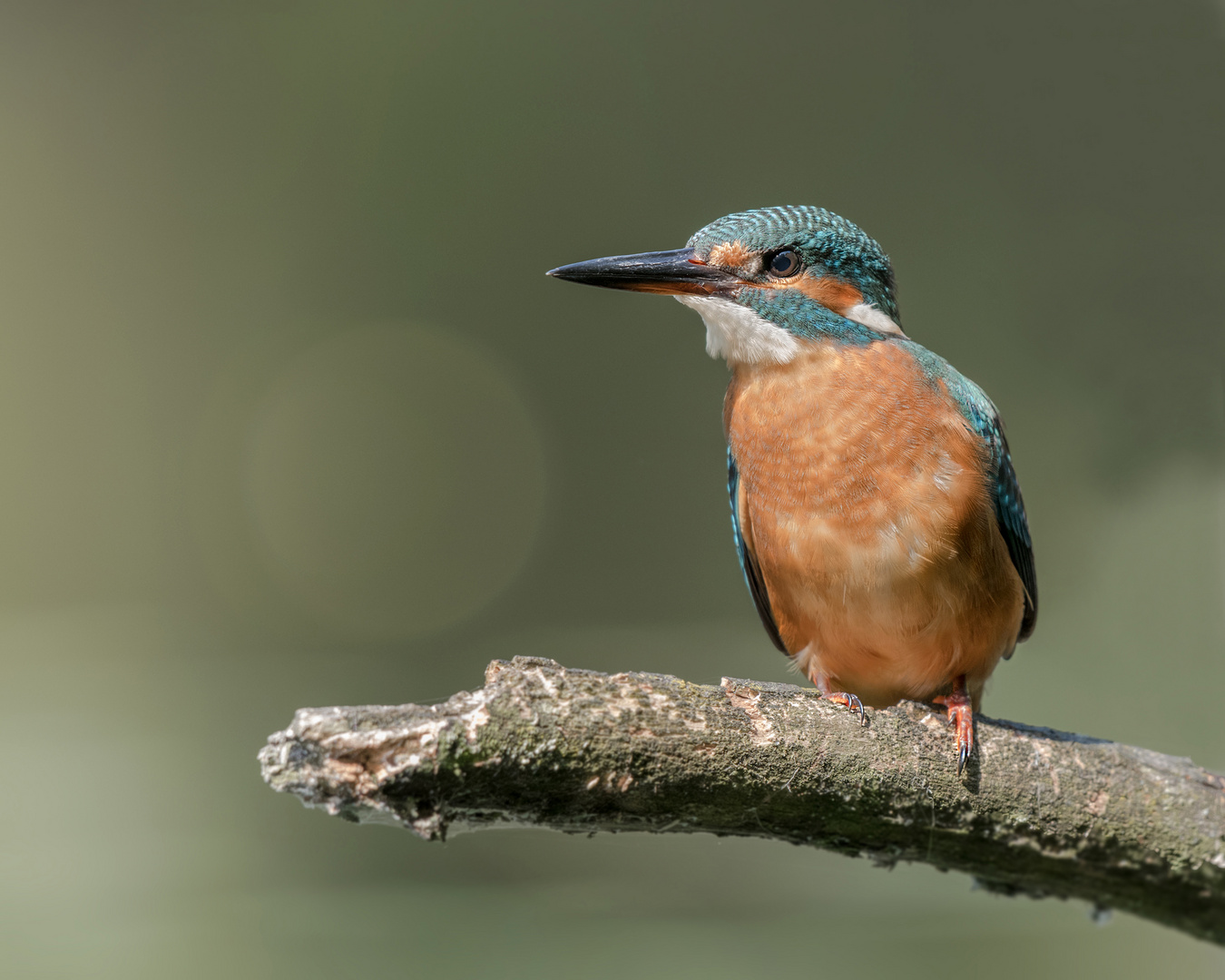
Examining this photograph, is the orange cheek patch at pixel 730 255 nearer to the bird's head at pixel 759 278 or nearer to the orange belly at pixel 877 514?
the bird's head at pixel 759 278

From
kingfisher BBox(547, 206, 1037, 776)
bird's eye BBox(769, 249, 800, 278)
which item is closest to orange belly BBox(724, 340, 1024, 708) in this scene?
kingfisher BBox(547, 206, 1037, 776)

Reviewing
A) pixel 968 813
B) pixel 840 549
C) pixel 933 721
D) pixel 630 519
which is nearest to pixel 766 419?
pixel 840 549

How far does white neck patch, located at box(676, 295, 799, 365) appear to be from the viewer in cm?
156

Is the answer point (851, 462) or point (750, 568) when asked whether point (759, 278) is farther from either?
point (750, 568)

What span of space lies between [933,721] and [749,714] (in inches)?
12.6

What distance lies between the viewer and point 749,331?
1.57m

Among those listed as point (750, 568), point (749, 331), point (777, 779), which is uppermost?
point (749, 331)

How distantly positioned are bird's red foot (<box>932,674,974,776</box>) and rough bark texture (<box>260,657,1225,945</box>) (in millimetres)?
14

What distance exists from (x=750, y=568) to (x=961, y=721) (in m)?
0.50

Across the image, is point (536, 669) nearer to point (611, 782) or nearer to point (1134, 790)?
point (611, 782)

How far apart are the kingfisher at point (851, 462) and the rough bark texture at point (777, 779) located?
7.0 inches

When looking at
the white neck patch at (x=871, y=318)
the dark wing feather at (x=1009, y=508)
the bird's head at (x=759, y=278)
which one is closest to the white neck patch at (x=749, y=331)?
the bird's head at (x=759, y=278)

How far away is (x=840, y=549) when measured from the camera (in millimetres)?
1479

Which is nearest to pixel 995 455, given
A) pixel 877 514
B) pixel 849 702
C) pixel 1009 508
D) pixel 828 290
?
pixel 1009 508
